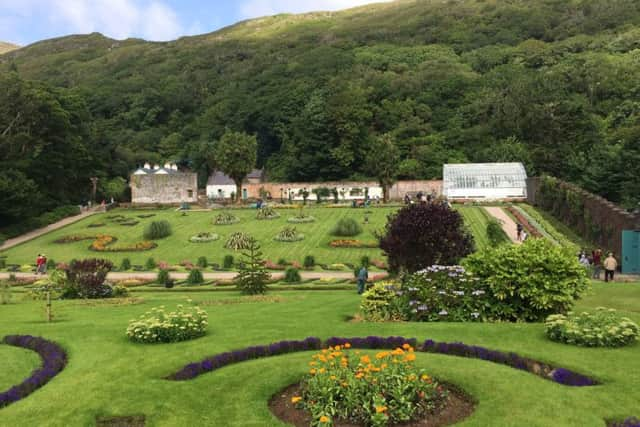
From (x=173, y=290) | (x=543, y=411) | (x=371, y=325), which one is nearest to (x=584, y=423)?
(x=543, y=411)

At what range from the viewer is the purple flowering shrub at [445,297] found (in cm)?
1486

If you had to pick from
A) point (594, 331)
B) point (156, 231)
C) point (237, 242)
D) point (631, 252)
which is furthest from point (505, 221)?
point (594, 331)

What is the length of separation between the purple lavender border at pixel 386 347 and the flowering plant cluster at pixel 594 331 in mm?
1619

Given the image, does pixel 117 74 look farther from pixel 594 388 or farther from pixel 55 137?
pixel 594 388

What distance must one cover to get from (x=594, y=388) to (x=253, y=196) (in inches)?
2581

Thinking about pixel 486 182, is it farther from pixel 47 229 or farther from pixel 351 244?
pixel 47 229

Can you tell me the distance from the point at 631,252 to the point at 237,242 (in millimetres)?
23453

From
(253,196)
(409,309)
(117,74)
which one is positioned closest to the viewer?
(409,309)

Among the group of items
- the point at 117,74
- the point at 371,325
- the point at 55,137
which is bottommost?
the point at 371,325

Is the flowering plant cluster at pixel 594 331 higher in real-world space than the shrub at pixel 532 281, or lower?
lower

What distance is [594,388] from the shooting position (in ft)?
30.9

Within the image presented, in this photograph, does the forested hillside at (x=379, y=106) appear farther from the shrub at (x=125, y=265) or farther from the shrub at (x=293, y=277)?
the shrub at (x=293, y=277)

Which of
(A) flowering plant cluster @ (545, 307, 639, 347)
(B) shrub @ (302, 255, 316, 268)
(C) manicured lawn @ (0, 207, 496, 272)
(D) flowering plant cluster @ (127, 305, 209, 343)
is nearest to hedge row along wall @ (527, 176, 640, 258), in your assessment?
(C) manicured lawn @ (0, 207, 496, 272)

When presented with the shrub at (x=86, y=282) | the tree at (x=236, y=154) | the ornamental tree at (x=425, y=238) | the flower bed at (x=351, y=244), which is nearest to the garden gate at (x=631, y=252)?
the ornamental tree at (x=425, y=238)
